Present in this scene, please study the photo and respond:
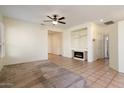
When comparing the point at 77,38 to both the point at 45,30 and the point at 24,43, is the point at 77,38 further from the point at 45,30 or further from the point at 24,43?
the point at 24,43

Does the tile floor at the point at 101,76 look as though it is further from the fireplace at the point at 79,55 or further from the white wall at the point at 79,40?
the white wall at the point at 79,40

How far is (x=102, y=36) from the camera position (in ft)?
21.5

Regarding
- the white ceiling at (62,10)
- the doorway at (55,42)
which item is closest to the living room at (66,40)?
the white ceiling at (62,10)

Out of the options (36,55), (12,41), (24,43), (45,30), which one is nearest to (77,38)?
(45,30)

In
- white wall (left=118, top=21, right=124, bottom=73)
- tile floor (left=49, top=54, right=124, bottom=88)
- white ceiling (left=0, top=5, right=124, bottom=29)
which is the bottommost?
tile floor (left=49, top=54, right=124, bottom=88)

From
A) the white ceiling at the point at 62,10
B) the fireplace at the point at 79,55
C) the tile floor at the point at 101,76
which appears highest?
the white ceiling at the point at 62,10

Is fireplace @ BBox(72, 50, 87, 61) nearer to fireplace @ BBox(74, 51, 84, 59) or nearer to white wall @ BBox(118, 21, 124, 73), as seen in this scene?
fireplace @ BBox(74, 51, 84, 59)

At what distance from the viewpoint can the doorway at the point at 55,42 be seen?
8.76m

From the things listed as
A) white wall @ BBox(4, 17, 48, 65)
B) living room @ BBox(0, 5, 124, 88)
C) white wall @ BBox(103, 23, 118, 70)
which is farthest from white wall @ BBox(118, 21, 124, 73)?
white wall @ BBox(4, 17, 48, 65)

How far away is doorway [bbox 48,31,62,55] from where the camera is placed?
8758 mm

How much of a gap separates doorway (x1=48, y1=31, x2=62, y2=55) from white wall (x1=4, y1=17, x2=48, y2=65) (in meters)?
2.82

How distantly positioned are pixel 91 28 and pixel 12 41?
441 cm

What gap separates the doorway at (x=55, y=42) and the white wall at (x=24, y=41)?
282cm

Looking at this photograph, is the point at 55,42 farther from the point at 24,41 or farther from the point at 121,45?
the point at 121,45
